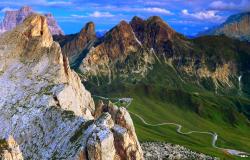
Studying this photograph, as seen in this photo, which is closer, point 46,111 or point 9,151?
point 9,151

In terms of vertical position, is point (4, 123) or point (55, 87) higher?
point (55, 87)

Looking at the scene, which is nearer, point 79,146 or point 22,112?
point 79,146

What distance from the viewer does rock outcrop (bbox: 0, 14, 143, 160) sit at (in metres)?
71.8

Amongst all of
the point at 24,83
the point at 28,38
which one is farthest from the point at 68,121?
the point at 28,38

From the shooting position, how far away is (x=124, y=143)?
71375 millimetres

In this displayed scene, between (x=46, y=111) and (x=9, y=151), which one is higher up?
(x=9, y=151)

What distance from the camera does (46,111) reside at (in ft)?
298

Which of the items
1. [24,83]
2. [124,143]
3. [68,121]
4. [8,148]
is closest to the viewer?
[8,148]

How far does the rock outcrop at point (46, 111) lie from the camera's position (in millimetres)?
71750

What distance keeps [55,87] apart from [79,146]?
2816cm

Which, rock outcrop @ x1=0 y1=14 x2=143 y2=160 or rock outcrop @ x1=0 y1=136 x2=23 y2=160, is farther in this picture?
rock outcrop @ x1=0 y1=14 x2=143 y2=160

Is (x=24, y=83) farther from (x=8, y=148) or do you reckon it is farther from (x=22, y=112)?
(x=8, y=148)

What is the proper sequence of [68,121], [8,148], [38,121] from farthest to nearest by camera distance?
[38,121]
[68,121]
[8,148]

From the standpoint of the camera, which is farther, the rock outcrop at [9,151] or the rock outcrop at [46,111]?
the rock outcrop at [46,111]
